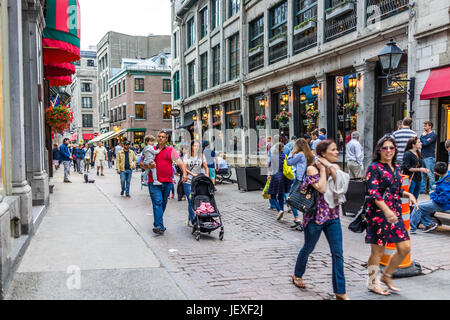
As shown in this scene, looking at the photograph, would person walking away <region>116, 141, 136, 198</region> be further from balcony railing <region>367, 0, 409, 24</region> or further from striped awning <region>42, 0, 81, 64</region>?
balcony railing <region>367, 0, 409, 24</region>

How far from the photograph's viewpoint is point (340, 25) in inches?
690

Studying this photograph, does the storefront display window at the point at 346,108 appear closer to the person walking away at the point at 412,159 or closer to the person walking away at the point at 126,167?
the person walking away at the point at 412,159

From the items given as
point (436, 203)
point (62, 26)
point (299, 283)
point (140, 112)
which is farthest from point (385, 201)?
point (140, 112)

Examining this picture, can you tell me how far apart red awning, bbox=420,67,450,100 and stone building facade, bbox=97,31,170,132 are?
49166 mm

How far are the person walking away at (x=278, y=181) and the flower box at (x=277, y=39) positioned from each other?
530 inches

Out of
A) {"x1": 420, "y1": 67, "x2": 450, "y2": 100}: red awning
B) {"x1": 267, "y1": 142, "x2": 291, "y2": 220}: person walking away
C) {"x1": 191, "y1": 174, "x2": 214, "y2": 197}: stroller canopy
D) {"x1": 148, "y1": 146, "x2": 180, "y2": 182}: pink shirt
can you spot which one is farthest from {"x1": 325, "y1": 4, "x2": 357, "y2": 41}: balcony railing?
{"x1": 148, "y1": 146, "x2": 180, "y2": 182}: pink shirt

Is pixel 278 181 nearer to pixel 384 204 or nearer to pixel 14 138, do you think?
pixel 384 204

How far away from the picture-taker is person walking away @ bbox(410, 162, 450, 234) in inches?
298

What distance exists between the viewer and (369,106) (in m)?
16.0

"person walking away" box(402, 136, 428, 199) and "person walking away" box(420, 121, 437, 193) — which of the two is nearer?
"person walking away" box(402, 136, 428, 199)

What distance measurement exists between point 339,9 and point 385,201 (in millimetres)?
14378

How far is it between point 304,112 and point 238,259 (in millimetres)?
15531

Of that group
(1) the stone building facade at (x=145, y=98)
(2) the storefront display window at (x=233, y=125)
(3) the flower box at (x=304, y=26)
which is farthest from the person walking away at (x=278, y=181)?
(1) the stone building facade at (x=145, y=98)

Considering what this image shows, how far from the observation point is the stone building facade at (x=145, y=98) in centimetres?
4956
